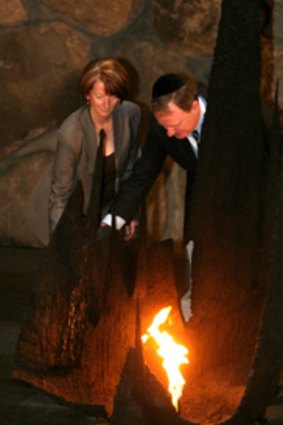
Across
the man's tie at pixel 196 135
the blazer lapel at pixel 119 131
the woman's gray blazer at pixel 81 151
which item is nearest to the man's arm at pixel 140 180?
the man's tie at pixel 196 135

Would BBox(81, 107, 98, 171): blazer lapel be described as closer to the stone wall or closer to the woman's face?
the woman's face

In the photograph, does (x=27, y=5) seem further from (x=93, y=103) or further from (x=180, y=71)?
(x=93, y=103)

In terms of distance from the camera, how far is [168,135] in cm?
313

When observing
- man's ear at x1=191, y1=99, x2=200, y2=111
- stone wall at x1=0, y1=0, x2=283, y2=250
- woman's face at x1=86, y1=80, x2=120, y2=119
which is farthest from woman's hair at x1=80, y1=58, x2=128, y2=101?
stone wall at x1=0, y1=0, x2=283, y2=250

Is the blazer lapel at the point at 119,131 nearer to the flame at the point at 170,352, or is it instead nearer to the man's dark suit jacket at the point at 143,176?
the man's dark suit jacket at the point at 143,176

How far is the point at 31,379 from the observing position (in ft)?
8.98

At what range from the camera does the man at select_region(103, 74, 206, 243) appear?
2.96 meters

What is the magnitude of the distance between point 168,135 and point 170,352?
2.75 feet

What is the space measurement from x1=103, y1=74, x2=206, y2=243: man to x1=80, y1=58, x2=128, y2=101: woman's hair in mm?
425

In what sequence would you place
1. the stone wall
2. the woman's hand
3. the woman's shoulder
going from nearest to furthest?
the woman's hand → the woman's shoulder → the stone wall

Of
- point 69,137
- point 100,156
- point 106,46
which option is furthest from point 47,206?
point 100,156

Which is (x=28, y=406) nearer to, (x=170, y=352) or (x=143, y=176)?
(x=170, y=352)

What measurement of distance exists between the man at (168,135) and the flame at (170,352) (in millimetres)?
294

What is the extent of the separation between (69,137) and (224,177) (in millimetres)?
1368
